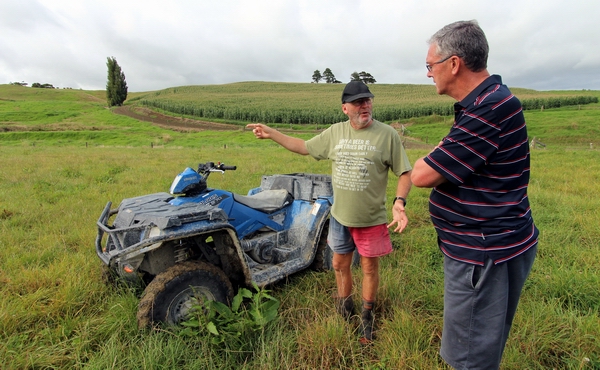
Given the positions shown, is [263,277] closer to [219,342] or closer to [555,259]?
[219,342]

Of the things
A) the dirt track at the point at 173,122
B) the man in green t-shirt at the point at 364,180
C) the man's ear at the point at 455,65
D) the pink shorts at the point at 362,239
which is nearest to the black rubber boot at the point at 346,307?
the man in green t-shirt at the point at 364,180

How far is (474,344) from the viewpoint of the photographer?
184 cm

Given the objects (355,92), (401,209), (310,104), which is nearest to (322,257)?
(401,209)

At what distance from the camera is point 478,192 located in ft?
5.65

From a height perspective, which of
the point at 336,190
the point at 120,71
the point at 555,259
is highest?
the point at 120,71

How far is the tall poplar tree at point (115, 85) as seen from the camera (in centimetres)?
6694

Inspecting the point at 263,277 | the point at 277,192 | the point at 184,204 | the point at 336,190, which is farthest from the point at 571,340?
the point at 184,204

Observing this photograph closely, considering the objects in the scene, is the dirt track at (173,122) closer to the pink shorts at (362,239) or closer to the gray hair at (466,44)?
the pink shorts at (362,239)

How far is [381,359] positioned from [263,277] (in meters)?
1.29

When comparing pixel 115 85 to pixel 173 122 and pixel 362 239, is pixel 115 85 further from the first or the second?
pixel 362 239

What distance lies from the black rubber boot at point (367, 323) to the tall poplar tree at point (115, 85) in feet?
246

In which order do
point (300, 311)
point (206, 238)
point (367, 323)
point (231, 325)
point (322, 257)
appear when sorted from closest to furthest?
point (231, 325), point (367, 323), point (300, 311), point (206, 238), point (322, 257)

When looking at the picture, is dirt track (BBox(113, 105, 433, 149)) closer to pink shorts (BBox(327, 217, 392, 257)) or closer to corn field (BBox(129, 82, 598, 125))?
corn field (BBox(129, 82, 598, 125))

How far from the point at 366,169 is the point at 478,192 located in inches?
42.8
